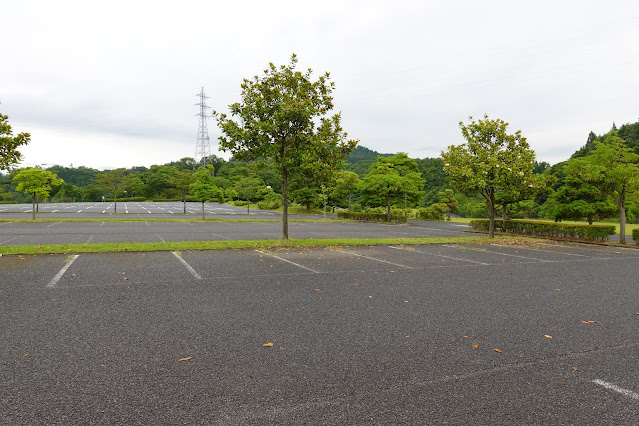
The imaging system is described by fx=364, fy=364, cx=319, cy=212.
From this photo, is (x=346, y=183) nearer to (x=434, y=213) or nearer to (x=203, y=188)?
(x=434, y=213)

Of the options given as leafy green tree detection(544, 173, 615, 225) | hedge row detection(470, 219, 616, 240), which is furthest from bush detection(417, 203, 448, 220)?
hedge row detection(470, 219, 616, 240)

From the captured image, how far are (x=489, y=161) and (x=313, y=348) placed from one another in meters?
16.5

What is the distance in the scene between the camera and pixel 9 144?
32.4 ft

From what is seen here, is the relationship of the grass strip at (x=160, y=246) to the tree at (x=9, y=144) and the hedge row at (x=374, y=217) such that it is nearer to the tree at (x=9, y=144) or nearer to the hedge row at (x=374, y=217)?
the tree at (x=9, y=144)

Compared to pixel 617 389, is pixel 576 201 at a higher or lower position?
higher

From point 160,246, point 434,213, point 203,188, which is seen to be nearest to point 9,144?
point 160,246

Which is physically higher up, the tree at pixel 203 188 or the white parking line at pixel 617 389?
the tree at pixel 203 188

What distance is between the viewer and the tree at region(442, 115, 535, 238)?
17.4 meters

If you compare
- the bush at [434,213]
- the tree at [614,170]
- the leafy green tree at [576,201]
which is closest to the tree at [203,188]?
the bush at [434,213]

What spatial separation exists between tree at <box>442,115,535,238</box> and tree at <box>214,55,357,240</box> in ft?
23.8

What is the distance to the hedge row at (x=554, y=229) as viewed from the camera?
17.4 meters

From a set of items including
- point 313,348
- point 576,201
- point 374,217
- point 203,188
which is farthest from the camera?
point 374,217

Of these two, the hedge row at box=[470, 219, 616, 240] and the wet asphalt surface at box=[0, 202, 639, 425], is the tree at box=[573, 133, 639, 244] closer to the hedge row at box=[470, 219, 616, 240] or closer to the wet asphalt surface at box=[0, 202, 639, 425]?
the hedge row at box=[470, 219, 616, 240]

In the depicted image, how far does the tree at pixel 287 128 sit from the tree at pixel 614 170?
1164 centimetres
